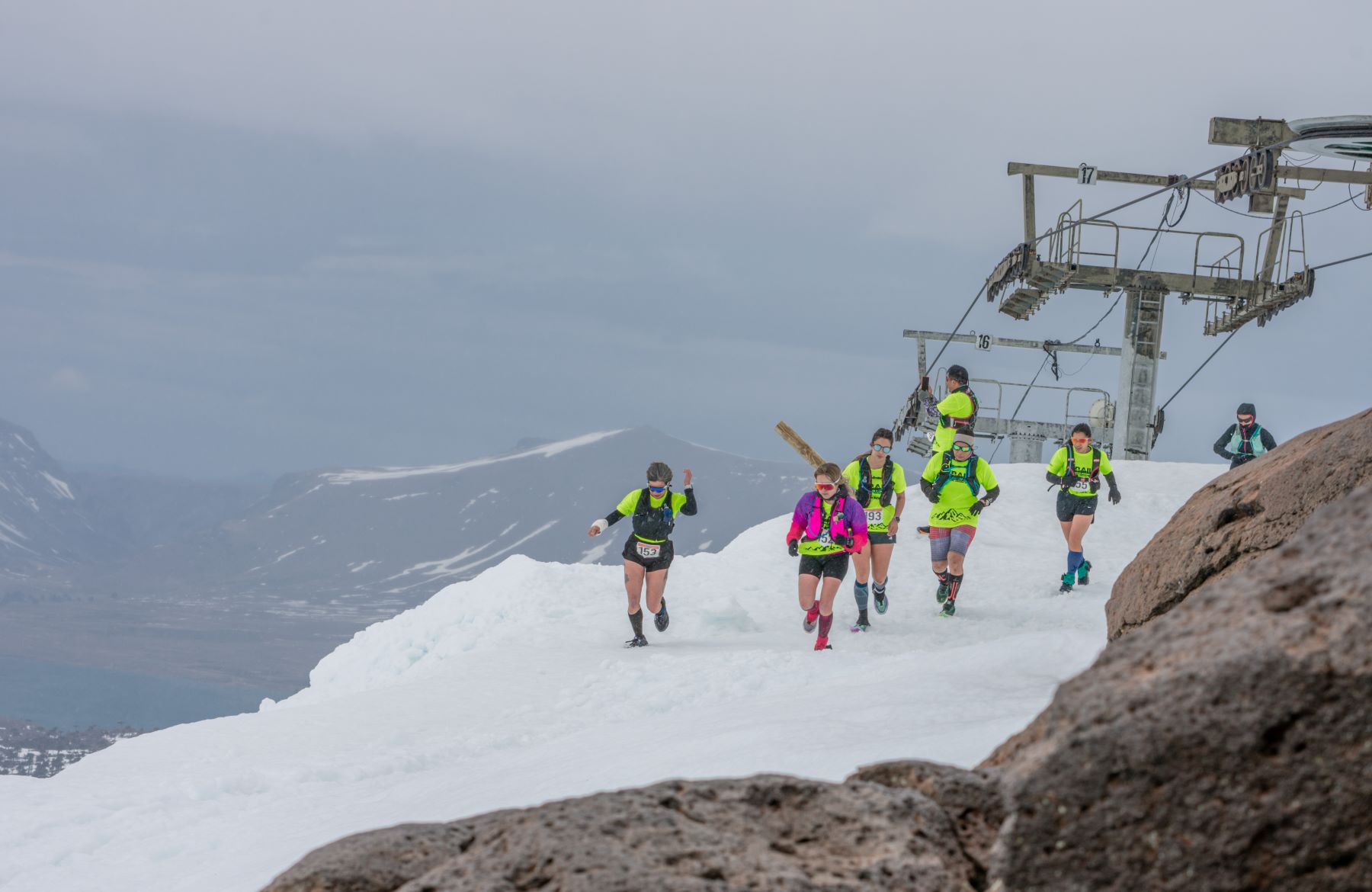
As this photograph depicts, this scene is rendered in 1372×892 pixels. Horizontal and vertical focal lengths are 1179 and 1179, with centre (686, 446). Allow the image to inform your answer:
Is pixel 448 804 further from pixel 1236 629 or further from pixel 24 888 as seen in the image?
pixel 1236 629

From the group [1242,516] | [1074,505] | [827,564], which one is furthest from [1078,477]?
[1242,516]

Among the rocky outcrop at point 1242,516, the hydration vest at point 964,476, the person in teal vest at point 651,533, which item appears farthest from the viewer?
the hydration vest at point 964,476

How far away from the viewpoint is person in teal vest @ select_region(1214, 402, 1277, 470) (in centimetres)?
1545

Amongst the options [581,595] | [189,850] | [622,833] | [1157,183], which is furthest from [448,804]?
[1157,183]

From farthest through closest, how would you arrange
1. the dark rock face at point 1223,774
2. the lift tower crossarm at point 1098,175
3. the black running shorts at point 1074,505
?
the lift tower crossarm at point 1098,175 < the black running shorts at point 1074,505 < the dark rock face at point 1223,774

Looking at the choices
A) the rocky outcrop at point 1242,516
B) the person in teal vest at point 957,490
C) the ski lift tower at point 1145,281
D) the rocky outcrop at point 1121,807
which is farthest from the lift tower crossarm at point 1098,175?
the rocky outcrop at point 1121,807

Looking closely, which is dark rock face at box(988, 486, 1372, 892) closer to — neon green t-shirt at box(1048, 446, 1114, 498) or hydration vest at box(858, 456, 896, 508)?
hydration vest at box(858, 456, 896, 508)

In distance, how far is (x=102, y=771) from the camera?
9.90m

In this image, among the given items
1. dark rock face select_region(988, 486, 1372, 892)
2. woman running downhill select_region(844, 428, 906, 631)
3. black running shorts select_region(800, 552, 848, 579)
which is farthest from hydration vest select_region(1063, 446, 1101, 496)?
dark rock face select_region(988, 486, 1372, 892)

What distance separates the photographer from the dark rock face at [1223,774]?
2.63 m

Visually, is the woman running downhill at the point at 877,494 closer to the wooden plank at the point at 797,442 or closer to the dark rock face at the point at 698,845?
the wooden plank at the point at 797,442

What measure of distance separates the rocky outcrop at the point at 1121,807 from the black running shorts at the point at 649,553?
9684mm

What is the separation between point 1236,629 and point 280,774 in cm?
849

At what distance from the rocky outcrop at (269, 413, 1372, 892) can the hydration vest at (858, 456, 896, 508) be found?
10.4 meters
